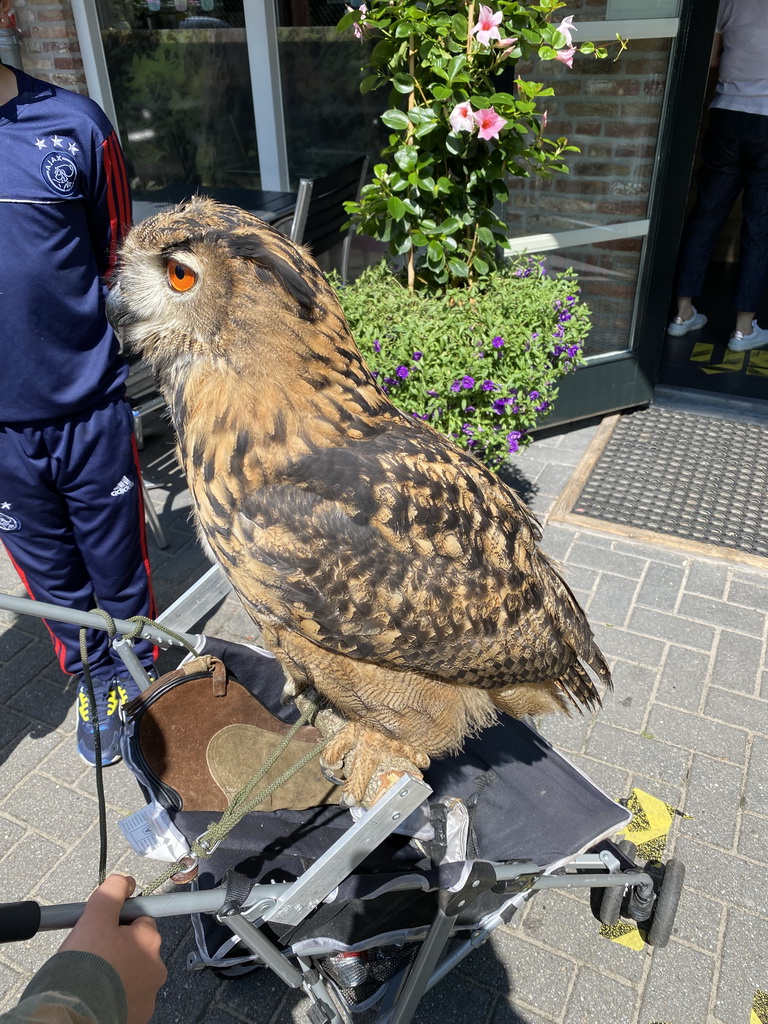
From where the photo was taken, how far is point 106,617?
1.93 m

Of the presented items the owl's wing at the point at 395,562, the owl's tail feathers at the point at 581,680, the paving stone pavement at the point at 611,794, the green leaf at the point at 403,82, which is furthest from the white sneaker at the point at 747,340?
the owl's wing at the point at 395,562

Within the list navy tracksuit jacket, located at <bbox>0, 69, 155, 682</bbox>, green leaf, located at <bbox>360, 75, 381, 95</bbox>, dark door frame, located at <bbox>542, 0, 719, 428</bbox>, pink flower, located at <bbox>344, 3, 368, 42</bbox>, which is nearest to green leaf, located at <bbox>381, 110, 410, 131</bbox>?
green leaf, located at <bbox>360, 75, 381, 95</bbox>

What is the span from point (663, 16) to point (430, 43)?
6.41 feet

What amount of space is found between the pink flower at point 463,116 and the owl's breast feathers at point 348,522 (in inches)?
79.6

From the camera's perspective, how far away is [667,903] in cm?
221

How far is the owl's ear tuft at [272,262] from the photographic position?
147 cm

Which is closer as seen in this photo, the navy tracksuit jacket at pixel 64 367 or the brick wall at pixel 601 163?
the navy tracksuit jacket at pixel 64 367

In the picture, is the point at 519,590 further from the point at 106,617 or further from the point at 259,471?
the point at 106,617

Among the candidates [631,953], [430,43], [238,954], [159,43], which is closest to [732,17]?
[430,43]

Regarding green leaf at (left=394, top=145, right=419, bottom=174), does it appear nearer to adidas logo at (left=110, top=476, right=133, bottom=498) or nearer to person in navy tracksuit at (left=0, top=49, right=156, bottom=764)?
person in navy tracksuit at (left=0, top=49, right=156, bottom=764)

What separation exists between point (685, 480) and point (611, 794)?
2.55 meters

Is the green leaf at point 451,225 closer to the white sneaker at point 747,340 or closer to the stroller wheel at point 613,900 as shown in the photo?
the stroller wheel at point 613,900

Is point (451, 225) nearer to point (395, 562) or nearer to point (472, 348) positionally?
point (472, 348)

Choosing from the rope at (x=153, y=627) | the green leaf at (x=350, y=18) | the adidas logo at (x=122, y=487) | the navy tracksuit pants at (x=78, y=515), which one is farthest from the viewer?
the green leaf at (x=350, y=18)
